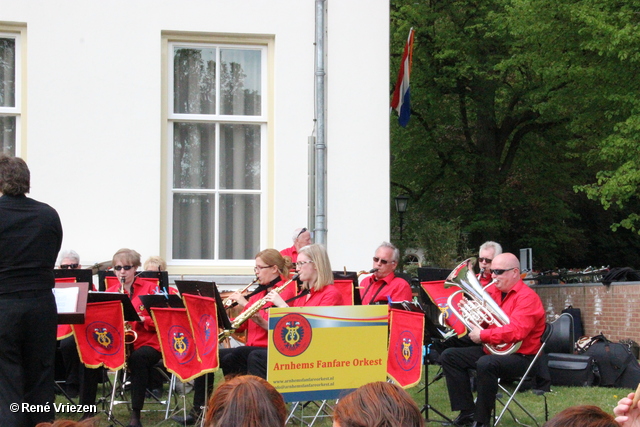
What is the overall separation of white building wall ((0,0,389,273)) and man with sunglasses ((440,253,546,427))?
3.38 m

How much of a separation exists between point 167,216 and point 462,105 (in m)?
17.3

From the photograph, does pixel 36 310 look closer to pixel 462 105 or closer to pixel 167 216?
pixel 167 216

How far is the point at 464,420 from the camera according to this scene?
6445 mm

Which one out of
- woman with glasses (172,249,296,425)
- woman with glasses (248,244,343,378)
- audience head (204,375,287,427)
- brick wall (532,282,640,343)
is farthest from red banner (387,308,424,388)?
brick wall (532,282,640,343)

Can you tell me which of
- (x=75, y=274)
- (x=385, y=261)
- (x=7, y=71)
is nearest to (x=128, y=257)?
(x=75, y=274)

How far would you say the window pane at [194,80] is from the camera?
10.0m

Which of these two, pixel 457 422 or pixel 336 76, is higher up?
pixel 336 76

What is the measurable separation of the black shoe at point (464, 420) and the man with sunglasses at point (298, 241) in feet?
9.98

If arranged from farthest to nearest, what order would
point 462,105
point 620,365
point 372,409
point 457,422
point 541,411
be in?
point 462,105 → point 620,365 → point 541,411 → point 457,422 → point 372,409

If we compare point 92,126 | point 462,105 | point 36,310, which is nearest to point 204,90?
point 92,126

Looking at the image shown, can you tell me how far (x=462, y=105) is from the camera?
997 inches

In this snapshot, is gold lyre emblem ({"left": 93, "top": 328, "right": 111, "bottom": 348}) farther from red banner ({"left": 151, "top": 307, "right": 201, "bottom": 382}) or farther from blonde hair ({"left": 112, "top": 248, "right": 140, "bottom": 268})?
blonde hair ({"left": 112, "top": 248, "right": 140, "bottom": 268})

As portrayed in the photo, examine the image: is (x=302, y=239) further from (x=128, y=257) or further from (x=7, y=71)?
(x=7, y=71)

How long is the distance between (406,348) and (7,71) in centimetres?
670
